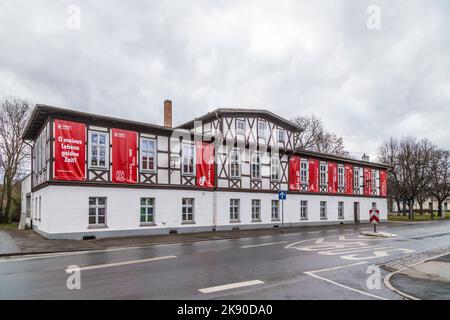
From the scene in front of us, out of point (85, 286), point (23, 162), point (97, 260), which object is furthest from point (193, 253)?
point (23, 162)

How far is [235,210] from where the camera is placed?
2659 cm

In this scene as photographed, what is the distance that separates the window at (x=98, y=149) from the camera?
64.4 feet

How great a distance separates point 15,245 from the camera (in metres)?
15.3

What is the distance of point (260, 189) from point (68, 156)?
49.6 ft

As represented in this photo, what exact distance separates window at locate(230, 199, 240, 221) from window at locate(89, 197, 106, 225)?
9.90 m

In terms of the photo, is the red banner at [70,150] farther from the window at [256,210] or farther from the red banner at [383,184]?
the red banner at [383,184]

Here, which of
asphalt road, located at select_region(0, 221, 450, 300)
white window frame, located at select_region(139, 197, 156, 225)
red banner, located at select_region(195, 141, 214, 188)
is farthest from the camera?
red banner, located at select_region(195, 141, 214, 188)

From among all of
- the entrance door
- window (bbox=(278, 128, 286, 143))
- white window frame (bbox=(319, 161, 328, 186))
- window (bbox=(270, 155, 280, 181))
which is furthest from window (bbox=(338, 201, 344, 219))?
window (bbox=(278, 128, 286, 143))

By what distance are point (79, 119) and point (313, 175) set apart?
22.0m

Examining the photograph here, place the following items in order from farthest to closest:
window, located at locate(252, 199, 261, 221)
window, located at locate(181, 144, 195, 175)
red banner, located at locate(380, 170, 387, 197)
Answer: red banner, located at locate(380, 170, 387, 197), window, located at locate(252, 199, 261, 221), window, located at locate(181, 144, 195, 175)

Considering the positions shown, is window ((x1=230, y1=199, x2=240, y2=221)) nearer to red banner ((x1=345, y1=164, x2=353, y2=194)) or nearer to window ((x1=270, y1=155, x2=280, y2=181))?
window ((x1=270, y1=155, x2=280, y2=181))

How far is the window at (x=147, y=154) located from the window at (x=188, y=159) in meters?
2.30

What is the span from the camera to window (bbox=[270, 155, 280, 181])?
2936cm

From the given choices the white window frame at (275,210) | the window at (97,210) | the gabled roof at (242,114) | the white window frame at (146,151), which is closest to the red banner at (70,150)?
the window at (97,210)
